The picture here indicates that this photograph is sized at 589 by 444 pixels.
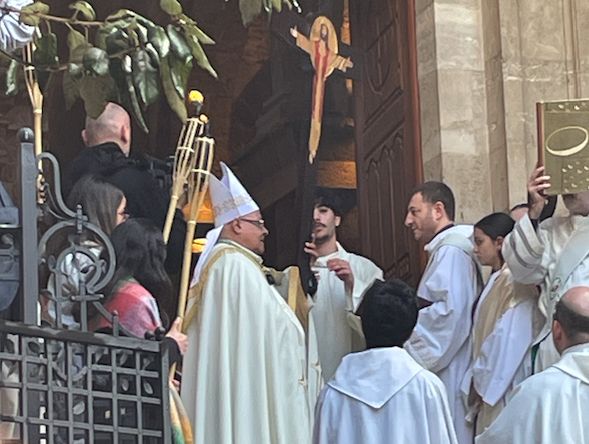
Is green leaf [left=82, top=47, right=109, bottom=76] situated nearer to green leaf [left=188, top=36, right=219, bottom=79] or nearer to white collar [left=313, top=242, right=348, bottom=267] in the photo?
green leaf [left=188, top=36, right=219, bottom=79]

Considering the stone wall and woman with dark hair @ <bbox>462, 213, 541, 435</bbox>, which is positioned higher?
the stone wall

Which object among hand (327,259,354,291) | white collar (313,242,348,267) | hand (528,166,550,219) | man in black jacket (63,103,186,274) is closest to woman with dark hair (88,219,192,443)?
man in black jacket (63,103,186,274)

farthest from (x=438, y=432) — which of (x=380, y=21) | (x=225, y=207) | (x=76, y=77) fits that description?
(x=380, y=21)

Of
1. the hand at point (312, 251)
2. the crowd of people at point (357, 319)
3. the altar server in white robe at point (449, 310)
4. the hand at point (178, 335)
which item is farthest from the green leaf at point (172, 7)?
the altar server in white robe at point (449, 310)

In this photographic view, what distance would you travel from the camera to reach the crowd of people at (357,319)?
23.6ft

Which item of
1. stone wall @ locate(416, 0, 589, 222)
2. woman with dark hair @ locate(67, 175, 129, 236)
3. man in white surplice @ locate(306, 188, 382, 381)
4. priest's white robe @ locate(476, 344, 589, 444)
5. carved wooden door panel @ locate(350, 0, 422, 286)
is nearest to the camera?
priest's white robe @ locate(476, 344, 589, 444)

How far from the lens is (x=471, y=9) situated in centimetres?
1124

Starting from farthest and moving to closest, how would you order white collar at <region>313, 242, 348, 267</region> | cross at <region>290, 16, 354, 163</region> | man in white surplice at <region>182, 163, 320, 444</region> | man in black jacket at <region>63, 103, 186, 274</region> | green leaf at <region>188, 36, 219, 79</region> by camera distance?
white collar at <region>313, 242, 348, 267</region>, cross at <region>290, 16, 354, 163</region>, man in black jacket at <region>63, 103, 186, 274</region>, man in white surplice at <region>182, 163, 320, 444</region>, green leaf at <region>188, 36, 219, 79</region>

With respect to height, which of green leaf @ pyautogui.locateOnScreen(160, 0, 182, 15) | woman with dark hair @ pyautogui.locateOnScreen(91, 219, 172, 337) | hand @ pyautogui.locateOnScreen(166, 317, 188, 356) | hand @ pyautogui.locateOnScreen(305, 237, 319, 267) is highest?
hand @ pyautogui.locateOnScreen(305, 237, 319, 267)

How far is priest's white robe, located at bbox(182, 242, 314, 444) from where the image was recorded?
333 inches

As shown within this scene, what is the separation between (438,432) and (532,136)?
12.3 ft

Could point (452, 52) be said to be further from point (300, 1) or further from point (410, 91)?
point (300, 1)

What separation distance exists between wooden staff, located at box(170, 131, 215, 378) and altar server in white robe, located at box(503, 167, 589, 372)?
5.51 feet

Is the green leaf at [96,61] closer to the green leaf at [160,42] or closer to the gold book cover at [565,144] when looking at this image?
the green leaf at [160,42]
